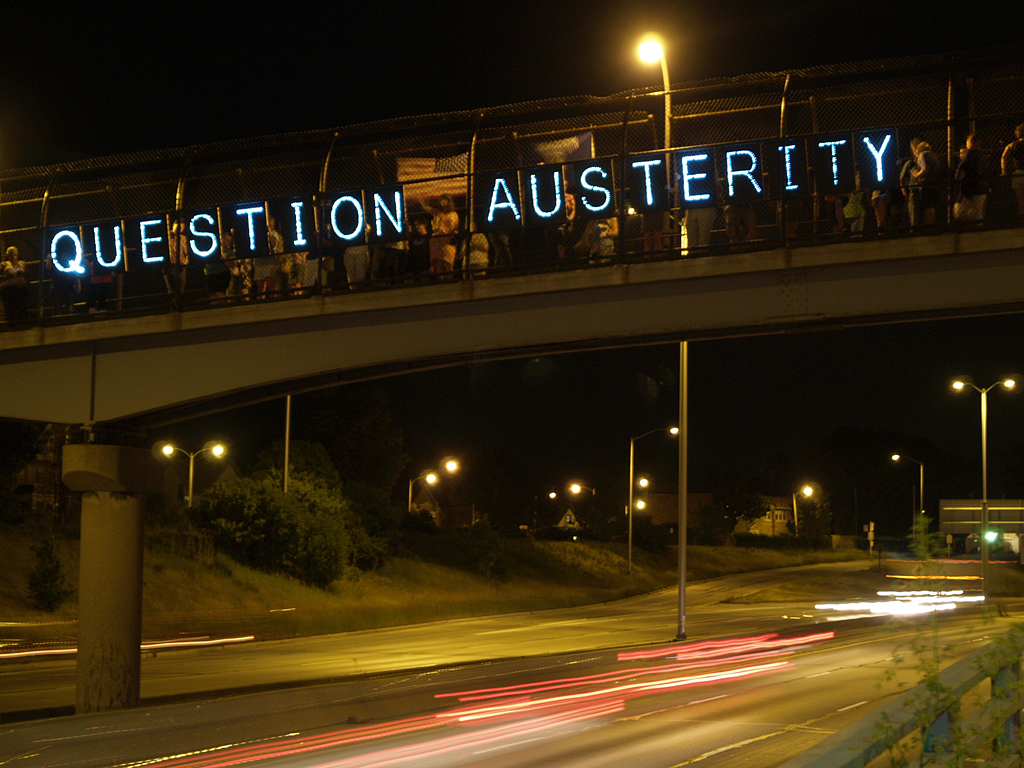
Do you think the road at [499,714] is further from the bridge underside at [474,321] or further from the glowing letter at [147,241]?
the glowing letter at [147,241]

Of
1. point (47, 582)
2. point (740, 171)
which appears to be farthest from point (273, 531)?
point (740, 171)

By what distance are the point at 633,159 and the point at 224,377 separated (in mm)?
6838

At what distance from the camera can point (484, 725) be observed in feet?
44.0

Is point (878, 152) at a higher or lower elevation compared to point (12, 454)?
higher

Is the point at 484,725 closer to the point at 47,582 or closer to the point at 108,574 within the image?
the point at 108,574

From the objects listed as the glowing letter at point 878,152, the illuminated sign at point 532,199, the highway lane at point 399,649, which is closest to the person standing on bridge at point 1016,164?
the illuminated sign at point 532,199

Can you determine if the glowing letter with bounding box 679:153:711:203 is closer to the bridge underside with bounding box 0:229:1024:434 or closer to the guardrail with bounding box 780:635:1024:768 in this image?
the bridge underside with bounding box 0:229:1024:434

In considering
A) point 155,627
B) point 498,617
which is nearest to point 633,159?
point 155,627

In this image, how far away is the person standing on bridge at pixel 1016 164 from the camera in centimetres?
1219

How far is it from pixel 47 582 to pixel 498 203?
25933mm

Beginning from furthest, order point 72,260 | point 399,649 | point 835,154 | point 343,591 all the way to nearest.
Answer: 1. point 343,591
2. point 399,649
3. point 72,260
4. point 835,154

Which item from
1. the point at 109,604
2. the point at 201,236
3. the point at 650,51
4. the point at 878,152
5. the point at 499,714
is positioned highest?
the point at 650,51

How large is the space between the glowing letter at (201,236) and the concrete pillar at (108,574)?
3.14 meters

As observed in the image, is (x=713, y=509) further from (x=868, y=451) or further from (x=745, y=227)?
(x=745, y=227)
